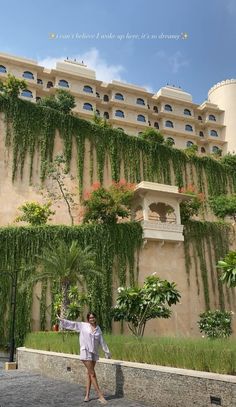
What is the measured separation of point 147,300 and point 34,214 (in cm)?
889

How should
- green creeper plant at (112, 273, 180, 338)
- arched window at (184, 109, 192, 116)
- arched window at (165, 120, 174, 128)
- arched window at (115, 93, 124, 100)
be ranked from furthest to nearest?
arched window at (184, 109, 192, 116) < arched window at (165, 120, 174, 128) < arched window at (115, 93, 124, 100) < green creeper plant at (112, 273, 180, 338)

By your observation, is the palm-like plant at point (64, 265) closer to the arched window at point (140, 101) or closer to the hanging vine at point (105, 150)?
the hanging vine at point (105, 150)

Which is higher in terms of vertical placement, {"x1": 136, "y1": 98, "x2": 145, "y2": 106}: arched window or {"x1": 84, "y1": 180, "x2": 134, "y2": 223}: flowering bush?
{"x1": 136, "y1": 98, "x2": 145, "y2": 106}: arched window

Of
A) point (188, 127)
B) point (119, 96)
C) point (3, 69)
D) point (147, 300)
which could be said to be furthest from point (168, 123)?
point (147, 300)

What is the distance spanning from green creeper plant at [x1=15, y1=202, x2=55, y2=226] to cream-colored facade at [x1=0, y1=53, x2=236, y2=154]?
20.4 metres

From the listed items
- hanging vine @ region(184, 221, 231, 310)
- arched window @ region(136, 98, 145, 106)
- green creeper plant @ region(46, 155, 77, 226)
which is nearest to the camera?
hanging vine @ region(184, 221, 231, 310)

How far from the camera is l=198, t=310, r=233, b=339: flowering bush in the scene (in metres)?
20.4

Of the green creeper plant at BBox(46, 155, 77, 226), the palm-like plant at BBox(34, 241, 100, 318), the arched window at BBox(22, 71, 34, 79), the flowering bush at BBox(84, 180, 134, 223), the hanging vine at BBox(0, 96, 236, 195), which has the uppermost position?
the arched window at BBox(22, 71, 34, 79)

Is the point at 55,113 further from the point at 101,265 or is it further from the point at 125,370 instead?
A: the point at 125,370

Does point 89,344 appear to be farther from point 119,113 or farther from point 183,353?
point 119,113

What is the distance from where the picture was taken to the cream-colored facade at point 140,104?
4256 centimetres

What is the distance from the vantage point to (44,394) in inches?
318

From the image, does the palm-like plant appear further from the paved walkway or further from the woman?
the woman

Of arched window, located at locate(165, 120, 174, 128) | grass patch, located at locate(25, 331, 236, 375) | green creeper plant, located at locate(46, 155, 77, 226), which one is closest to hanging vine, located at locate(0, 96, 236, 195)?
green creeper plant, located at locate(46, 155, 77, 226)
